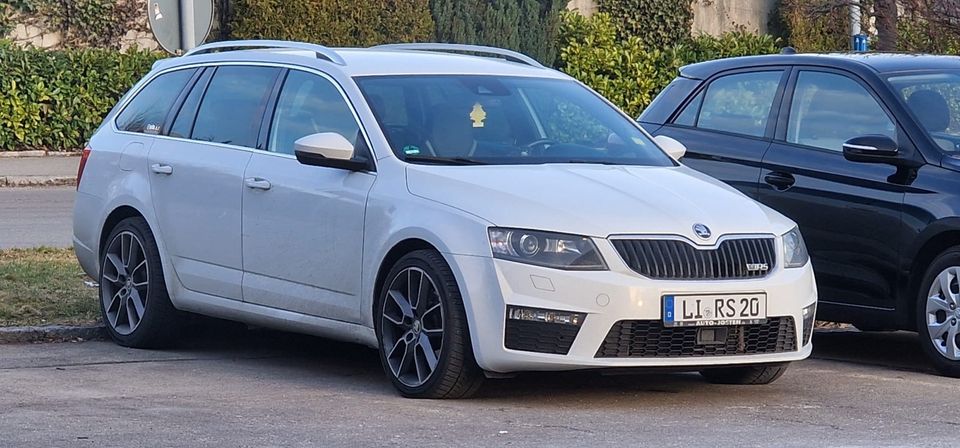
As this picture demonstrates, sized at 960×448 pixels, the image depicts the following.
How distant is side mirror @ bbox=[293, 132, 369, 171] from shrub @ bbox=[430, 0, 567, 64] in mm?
20047

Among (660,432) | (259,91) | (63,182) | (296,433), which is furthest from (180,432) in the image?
(63,182)

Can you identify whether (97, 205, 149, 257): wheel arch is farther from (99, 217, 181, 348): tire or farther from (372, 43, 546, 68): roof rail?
(372, 43, 546, 68): roof rail

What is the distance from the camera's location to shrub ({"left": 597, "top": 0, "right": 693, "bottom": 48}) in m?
30.3

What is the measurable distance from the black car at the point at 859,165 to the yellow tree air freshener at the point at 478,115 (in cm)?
188

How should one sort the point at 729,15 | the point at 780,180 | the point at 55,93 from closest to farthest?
the point at 780,180
the point at 55,93
the point at 729,15

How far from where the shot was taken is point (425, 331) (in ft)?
24.6

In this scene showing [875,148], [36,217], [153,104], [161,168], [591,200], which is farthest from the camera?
[36,217]

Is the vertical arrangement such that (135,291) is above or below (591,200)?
below

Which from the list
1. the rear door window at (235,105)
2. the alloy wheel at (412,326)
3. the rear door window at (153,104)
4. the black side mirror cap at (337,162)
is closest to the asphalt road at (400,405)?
the alloy wheel at (412,326)

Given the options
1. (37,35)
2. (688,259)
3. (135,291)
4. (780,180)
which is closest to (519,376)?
(688,259)

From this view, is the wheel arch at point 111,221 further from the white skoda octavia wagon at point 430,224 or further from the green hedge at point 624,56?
the green hedge at point 624,56

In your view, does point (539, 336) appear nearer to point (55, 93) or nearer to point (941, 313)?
point (941, 313)

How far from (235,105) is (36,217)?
8.51 m

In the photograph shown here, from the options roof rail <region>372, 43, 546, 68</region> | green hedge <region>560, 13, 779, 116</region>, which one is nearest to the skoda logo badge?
roof rail <region>372, 43, 546, 68</region>
